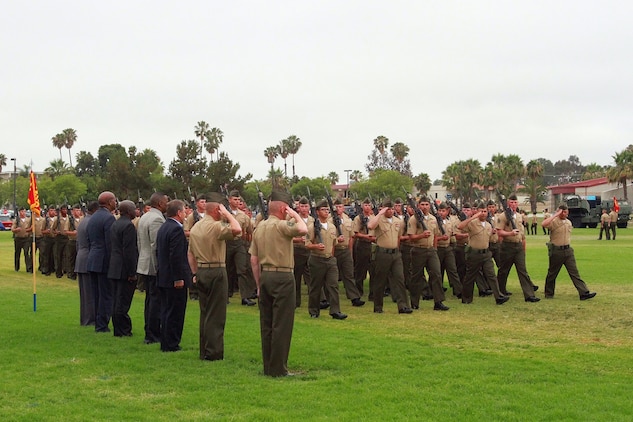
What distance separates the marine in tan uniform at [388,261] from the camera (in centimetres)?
1303

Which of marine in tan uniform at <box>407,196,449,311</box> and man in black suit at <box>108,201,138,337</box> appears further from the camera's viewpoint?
marine in tan uniform at <box>407,196,449,311</box>

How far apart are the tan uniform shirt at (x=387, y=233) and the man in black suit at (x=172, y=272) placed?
449 cm

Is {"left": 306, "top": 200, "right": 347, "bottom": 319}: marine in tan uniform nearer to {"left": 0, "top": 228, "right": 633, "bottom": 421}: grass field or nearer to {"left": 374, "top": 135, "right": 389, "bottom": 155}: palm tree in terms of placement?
{"left": 0, "top": 228, "right": 633, "bottom": 421}: grass field

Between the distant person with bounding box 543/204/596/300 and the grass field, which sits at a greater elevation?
the distant person with bounding box 543/204/596/300

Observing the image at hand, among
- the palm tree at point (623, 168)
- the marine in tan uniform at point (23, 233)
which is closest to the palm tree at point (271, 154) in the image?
the palm tree at point (623, 168)

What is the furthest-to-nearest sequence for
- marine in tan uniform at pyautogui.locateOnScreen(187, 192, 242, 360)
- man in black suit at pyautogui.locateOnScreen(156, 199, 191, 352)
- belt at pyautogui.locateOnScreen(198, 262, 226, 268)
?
man in black suit at pyautogui.locateOnScreen(156, 199, 191, 352) < belt at pyautogui.locateOnScreen(198, 262, 226, 268) < marine in tan uniform at pyautogui.locateOnScreen(187, 192, 242, 360)

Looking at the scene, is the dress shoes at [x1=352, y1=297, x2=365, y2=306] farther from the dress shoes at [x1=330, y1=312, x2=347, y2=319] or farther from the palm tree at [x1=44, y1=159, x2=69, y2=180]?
the palm tree at [x1=44, y1=159, x2=69, y2=180]

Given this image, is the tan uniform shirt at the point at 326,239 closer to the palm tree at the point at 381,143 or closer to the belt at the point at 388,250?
the belt at the point at 388,250

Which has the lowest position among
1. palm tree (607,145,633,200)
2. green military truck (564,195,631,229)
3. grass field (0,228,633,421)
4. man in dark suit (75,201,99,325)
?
grass field (0,228,633,421)

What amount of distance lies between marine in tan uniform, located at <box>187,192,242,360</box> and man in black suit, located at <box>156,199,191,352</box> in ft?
1.28

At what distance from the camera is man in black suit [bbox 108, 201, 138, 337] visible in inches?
425

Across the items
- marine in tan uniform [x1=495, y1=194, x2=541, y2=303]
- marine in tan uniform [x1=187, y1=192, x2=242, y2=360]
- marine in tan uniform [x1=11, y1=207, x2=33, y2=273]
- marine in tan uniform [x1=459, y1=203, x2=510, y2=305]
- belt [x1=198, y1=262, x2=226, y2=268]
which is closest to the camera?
marine in tan uniform [x1=187, y1=192, x2=242, y2=360]

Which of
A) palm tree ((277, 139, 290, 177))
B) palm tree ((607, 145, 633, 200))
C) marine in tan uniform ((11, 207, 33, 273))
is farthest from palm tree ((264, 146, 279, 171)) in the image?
marine in tan uniform ((11, 207, 33, 273))

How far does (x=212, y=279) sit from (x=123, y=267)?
2425 millimetres
